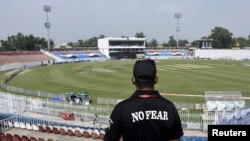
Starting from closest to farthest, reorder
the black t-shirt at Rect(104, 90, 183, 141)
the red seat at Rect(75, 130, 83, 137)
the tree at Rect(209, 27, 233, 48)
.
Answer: the black t-shirt at Rect(104, 90, 183, 141) → the red seat at Rect(75, 130, 83, 137) → the tree at Rect(209, 27, 233, 48)

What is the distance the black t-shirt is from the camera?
12.7ft

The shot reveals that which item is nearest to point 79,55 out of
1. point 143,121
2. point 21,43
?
point 21,43

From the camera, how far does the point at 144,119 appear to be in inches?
153

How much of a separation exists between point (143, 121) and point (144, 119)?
3 centimetres

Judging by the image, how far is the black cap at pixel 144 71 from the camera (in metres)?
4.04

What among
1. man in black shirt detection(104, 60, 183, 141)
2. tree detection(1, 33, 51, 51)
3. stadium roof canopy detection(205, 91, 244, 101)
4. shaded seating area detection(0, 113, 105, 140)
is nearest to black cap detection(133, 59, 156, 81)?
man in black shirt detection(104, 60, 183, 141)

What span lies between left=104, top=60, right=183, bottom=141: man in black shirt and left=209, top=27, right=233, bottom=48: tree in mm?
166417

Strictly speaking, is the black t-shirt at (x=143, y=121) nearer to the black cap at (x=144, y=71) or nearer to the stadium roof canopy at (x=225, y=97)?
the black cap at (x=144, y=71)

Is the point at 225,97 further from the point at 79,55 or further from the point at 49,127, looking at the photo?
the point at 79,55

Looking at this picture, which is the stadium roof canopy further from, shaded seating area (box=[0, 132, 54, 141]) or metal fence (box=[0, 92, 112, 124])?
shaded seating area (box=[0, 132, 54, 141])

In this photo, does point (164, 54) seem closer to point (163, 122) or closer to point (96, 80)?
point (96, 80)

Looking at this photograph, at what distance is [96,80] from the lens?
2232 inches

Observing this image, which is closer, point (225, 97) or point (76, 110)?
point (225, 97)

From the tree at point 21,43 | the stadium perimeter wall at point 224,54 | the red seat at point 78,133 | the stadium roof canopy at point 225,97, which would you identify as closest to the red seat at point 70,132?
the red seat at point 78,133
